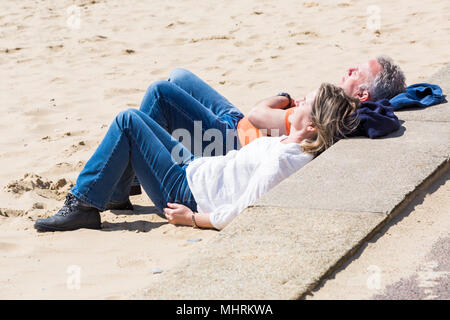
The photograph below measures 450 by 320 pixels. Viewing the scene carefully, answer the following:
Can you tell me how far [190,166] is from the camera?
4.06m

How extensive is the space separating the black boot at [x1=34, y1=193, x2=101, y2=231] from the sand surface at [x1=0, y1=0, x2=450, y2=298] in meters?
0.06

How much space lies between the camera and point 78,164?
17.2ft

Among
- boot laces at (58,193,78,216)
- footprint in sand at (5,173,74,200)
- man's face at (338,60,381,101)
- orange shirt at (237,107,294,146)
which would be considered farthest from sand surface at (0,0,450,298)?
man's face at (338,60,381,101)

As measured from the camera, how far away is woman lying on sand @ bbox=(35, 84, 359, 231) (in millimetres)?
3930

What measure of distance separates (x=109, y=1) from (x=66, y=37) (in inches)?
70.4

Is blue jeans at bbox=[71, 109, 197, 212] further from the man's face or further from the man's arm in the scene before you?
the man's face

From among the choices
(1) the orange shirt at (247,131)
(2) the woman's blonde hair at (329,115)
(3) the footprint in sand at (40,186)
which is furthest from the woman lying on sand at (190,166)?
(3) the footprint in sand at (40,186)

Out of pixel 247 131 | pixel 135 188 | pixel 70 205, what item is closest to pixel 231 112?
pixel 247 131

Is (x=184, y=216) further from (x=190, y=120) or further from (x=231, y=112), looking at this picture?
(x=231, y=112)

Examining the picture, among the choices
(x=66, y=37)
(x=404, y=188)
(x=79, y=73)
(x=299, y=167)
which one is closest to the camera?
(x=404, y=188)

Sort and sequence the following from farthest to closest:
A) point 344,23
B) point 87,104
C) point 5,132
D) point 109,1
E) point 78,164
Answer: point 109,1 → point 344,23 → point 87,104 → point 5,132 → point 78,164

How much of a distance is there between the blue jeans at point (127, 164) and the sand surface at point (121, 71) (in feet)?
0.67
